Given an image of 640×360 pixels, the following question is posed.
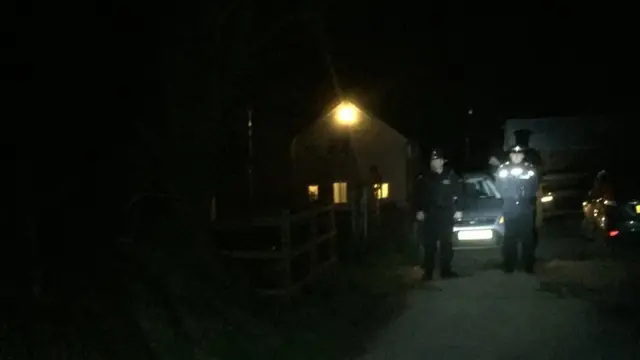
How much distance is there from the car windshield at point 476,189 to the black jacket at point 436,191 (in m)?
4.49

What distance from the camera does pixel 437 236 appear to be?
14.0 metres

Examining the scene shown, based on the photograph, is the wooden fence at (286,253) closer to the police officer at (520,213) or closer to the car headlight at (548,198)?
the police officer at (520,213)

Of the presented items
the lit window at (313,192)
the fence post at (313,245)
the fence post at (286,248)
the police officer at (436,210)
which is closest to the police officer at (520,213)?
the police officer at (436,210)

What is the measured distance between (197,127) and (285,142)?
2393 centimetres

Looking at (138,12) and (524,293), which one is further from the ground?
(138,12)

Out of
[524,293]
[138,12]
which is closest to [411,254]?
[524,293]

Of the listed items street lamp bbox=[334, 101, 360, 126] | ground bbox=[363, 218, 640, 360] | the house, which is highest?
street lamp bbox=[334, 101, 360, 126]

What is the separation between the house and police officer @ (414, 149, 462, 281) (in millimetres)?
13824

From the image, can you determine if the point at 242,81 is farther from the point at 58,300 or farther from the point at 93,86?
the point at 58,300

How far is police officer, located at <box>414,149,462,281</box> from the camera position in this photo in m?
13.8

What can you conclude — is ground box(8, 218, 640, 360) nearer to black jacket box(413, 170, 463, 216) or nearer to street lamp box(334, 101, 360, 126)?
black jacket box(413, 170, 463, 216)

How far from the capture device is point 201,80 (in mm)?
9852

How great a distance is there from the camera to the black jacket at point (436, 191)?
1380 cm

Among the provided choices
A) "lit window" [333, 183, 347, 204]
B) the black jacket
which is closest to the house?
"lit window" [333, 183, 347, 204]
